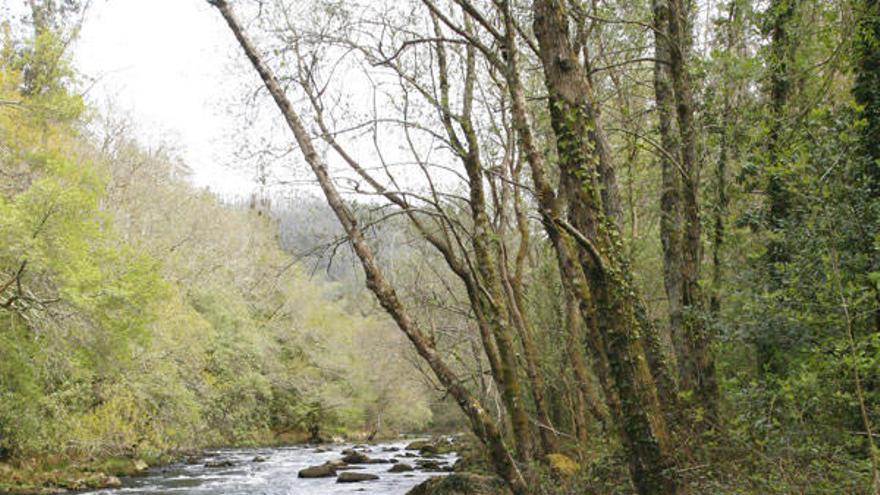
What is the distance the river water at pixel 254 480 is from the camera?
709 inches

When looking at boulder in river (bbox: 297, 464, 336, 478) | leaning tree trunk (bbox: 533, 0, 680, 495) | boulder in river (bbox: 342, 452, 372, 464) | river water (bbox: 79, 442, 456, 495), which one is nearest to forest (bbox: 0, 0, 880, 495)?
leaning tree trunk (bbox: 533, 0, 680, 495)

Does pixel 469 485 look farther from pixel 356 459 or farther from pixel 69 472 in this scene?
pixel 356 459

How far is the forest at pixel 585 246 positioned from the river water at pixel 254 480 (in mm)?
2199

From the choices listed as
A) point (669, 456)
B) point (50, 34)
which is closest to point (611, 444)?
point (669, 456)

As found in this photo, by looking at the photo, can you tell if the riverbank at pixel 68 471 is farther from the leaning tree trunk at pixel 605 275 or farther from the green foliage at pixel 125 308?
the leaning tree trunk at pixel 605 275

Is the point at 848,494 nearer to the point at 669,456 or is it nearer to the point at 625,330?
the point at 669,456

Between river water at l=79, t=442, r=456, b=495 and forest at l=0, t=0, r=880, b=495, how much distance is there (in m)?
2.20

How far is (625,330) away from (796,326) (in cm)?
160

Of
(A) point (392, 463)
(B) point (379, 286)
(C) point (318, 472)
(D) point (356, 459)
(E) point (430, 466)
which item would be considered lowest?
(A) point (392, 463)

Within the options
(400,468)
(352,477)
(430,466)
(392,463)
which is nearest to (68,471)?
(352,477)

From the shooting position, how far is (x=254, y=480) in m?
20.5

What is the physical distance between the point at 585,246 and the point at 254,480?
1814 cm

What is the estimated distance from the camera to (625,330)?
5.43m

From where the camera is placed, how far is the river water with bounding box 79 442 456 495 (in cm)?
1800
